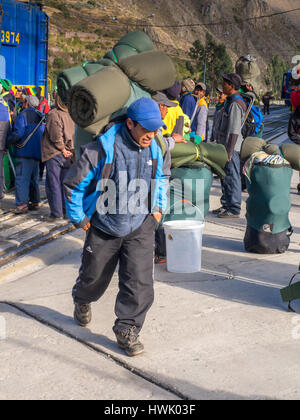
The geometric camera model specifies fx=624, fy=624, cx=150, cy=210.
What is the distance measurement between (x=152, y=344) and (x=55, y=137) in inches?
175

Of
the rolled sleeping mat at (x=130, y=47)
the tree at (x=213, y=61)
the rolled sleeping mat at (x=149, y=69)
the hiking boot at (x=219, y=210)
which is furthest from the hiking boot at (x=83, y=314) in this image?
the tree at (x=213, y=61)

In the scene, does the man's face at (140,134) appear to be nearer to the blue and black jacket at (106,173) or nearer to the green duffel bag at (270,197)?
the blue and black jacket at (106,173)

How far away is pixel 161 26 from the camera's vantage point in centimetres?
14275

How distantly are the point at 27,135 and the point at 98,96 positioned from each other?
16.0 feet

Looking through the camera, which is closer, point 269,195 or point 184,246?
point 184,246

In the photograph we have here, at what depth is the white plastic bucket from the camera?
5.71 m

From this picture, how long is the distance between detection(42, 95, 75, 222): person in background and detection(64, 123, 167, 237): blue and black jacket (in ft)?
13.5

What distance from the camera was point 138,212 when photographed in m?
4.04

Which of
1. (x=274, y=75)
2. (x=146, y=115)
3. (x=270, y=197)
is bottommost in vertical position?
(x=270, y=197)

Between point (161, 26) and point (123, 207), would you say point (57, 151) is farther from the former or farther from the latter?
point (161, 26)

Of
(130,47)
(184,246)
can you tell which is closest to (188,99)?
(184,246)
